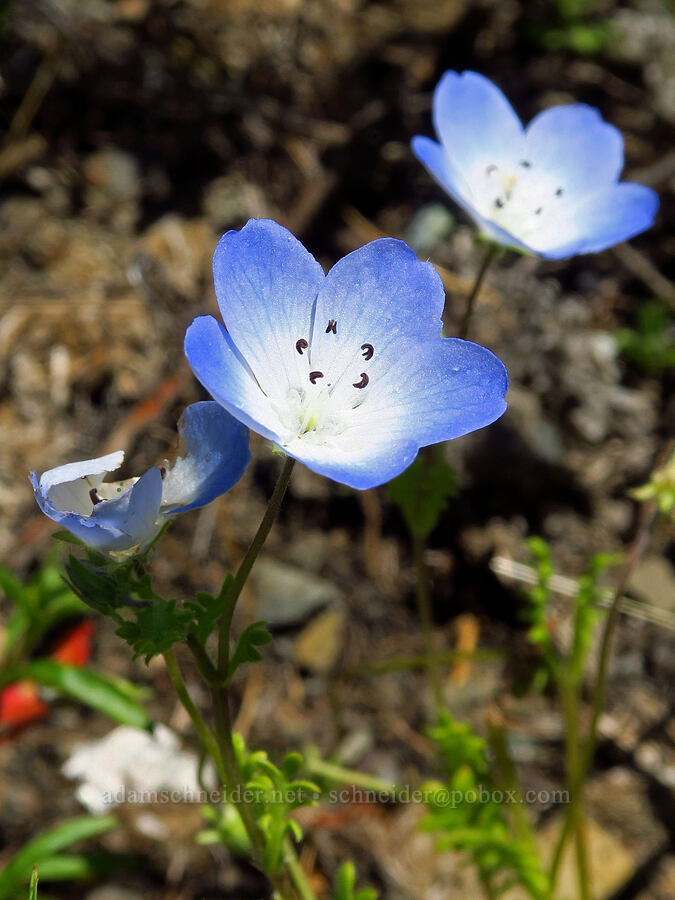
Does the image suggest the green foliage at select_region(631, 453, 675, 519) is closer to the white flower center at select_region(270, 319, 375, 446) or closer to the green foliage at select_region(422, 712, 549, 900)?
the green foliage at select_region(422, 712, 549, 900)

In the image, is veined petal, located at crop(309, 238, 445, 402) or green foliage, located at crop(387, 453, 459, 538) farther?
green foliage, located at crop(387, 453, 459, 538)

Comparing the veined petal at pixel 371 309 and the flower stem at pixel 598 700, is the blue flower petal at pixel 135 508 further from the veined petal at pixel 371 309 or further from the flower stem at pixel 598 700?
the flower stem at pixel 598 700

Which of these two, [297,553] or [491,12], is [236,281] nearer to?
[297,553]

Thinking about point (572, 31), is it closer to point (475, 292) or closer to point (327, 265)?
point (327, 265)

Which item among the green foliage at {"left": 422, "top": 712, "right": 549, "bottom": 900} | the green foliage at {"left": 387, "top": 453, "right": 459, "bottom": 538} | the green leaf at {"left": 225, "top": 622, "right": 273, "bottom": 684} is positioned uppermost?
the green leaf at {"left": 225, "top": 622, "right": 273, "bottom": 684}

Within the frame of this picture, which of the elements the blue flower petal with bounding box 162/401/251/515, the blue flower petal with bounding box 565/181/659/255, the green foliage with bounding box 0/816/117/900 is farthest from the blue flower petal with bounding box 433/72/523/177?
the green foliage with bounding box 0/816/117/900

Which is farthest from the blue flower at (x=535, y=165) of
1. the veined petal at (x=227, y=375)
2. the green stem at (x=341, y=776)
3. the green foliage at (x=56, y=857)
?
the green foliage at (x=56, y=857)
